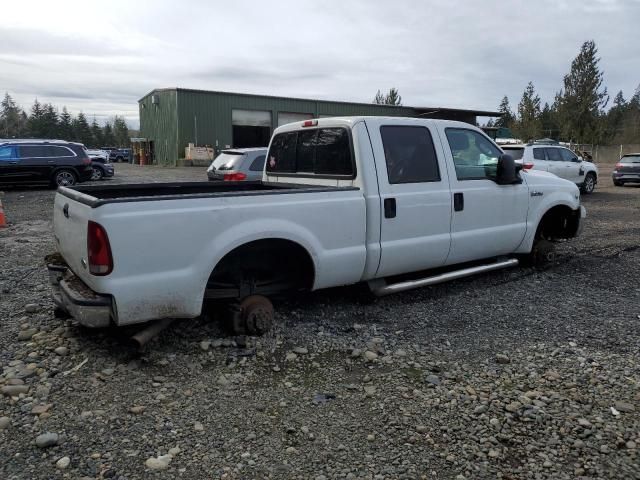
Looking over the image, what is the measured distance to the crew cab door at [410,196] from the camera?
4.89 metres

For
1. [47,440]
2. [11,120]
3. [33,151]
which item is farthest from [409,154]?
[11,120]

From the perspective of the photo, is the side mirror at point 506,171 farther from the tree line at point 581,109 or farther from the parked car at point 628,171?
the tree line at point 581,109

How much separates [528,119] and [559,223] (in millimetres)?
53924

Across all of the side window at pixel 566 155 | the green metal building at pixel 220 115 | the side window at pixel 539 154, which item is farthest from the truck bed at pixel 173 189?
the green metal building at pixel 220 115

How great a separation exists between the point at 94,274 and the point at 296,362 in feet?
5.27

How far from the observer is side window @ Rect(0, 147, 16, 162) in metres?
17.9

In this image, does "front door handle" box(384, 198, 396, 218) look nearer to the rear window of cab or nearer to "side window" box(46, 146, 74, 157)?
the rear window of cab

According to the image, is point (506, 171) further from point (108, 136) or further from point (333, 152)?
point (108, 136)

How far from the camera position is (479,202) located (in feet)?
18.4

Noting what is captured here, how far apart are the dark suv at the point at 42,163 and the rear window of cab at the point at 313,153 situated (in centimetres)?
1404

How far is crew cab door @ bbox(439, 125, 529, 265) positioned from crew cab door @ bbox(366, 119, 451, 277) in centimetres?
17

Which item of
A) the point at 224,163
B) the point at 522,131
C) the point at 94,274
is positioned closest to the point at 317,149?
the point at 94,274

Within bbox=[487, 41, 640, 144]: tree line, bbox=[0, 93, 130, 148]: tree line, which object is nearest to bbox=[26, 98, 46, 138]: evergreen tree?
bbox=[0, 93, 130, 148]: tree line

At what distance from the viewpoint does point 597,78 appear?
5231cm
